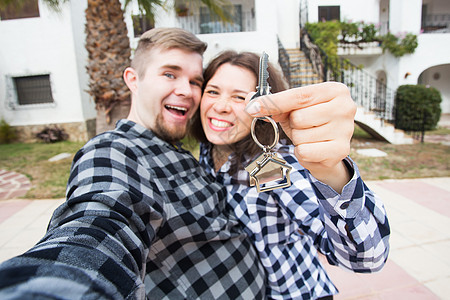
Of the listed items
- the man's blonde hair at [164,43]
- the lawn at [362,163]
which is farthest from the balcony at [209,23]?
the man's blonde hair at [164,43]

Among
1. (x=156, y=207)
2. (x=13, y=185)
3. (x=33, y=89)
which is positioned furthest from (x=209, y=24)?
(x=156, y=207)

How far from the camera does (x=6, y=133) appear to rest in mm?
10000

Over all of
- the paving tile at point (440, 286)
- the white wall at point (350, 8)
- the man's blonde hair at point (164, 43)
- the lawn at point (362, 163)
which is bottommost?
the lawn at point (362, 163)

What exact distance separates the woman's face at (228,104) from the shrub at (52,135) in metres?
10.4

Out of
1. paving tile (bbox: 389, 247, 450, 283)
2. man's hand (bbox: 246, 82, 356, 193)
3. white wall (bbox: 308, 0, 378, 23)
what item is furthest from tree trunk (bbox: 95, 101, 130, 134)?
man's hand (bbox: 246, 82, 356, 193)

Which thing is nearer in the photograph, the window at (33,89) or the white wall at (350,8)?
the white wall at (350,8)

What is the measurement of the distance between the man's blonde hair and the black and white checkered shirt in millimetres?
388

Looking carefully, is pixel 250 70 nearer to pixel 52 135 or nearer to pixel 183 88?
pixel 183 88

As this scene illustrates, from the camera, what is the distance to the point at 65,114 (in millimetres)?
10195

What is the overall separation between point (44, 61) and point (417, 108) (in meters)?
12.1

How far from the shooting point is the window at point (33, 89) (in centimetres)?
1005

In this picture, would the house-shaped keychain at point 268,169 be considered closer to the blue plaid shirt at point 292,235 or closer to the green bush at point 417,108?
the blue plaid shirt at point 292,235

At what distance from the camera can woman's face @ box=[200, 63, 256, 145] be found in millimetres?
1301

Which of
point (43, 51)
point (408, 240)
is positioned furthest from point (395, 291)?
point (43, 51)
